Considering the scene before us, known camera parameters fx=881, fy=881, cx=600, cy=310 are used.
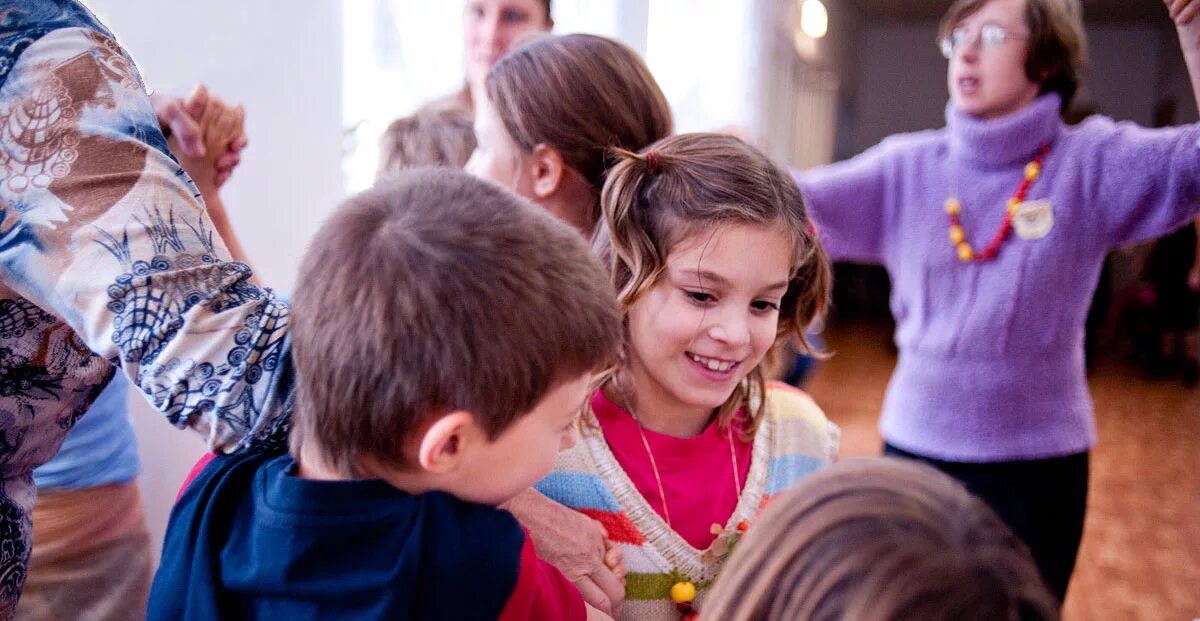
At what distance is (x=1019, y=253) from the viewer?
67.3 inches

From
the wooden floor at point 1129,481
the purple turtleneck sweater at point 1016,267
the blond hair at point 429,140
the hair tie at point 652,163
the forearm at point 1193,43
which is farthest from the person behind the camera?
the wooden floor at point 1129,481

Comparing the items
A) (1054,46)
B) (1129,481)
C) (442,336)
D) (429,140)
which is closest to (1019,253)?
(1054,46)

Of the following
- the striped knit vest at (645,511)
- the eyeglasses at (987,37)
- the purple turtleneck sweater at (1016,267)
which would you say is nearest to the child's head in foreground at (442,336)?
the striped knit vest at (645,511)

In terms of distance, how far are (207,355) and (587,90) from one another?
2.46ft

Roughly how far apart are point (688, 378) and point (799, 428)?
0.19 meters

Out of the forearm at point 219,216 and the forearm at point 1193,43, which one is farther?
the forearm at point 1193,43

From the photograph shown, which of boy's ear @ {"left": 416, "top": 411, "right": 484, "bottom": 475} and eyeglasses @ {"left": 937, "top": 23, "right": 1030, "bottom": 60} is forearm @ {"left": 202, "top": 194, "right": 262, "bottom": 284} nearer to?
boy's ear @ {"left": 416, "top": 411, "right": 484, "bottom": 475}

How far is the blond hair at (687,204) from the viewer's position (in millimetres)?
1062

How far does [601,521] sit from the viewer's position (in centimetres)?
102

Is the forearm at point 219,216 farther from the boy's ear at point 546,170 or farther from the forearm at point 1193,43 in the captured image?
the forearm at point 1193,43

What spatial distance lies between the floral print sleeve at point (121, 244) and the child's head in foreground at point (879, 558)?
1.29 feet

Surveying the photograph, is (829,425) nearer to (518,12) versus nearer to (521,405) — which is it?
(521,405)

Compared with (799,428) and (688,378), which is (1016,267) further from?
(688,378)

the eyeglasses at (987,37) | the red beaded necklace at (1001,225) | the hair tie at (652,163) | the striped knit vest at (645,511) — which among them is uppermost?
the eyeglasses at (987,37)
